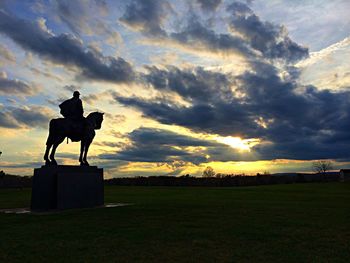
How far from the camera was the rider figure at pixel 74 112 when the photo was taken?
17328 millimetres

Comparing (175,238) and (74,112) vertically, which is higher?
(74,112)

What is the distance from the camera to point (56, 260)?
23.4ft

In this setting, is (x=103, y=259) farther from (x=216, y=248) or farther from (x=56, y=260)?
(x=216, y=248)

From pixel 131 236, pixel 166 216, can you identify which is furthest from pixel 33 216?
pixel 131 236

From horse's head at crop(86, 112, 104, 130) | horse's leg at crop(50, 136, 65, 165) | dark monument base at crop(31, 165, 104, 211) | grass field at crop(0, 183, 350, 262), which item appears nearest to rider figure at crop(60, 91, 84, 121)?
horse's head at crop(86, 112, 104, 130)

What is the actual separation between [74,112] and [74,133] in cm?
101

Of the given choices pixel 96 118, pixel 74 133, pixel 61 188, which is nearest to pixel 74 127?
pixel 74 133

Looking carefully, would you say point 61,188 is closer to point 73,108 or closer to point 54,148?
point 54,148

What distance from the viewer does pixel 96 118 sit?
18.6m

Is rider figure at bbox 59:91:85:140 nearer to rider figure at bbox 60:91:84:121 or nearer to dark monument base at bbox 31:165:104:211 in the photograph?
→ rider figure at bbox 60:91:84:121

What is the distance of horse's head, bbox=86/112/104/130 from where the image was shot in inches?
722

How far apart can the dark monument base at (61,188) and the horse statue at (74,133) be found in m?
0.70

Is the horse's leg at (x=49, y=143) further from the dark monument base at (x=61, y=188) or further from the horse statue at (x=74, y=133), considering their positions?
the dark monument base at (x=61, y=188)

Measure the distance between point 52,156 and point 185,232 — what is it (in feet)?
30.1
